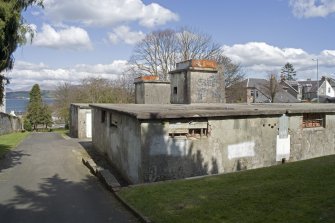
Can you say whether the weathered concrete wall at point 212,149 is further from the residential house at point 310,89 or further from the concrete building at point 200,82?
the residential house at point 310,89

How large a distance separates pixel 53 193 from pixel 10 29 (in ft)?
17.0

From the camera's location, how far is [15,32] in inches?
500

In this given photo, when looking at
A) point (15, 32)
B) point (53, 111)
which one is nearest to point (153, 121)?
point (15, 32)

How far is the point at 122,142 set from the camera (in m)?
16.0

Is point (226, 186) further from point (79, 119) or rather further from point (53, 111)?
point (53, 111)

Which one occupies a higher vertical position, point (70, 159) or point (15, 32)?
point (15, 32)

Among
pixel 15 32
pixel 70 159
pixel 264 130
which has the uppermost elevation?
pixel 15 32

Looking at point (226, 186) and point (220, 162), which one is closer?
point (226, 186)

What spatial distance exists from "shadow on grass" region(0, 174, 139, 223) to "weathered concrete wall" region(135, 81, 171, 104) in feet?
46.3

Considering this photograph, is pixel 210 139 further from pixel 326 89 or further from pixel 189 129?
pixel 326 89

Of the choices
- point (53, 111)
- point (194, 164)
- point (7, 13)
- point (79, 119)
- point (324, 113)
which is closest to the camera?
point (7, 13)

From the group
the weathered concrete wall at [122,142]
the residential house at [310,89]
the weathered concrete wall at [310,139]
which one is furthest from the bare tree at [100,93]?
the residential house at [310,89]

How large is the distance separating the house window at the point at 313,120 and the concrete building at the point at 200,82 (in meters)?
6.53

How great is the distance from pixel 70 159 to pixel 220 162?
376 inches
